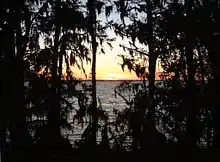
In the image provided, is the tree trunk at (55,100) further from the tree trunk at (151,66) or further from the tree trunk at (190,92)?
the tree trunk at (190,92)

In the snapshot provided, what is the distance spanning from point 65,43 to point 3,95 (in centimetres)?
443

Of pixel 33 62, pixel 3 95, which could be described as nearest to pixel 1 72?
pixel 3 95

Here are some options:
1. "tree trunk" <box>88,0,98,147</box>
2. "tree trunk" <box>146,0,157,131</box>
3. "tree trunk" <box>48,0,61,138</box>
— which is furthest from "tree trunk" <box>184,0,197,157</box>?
"tree trunk" <box>48,0,61,138</box>

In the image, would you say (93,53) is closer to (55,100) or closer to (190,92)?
(55,100)

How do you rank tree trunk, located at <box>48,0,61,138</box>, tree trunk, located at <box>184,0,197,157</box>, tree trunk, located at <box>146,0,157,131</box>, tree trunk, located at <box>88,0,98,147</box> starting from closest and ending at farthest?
tree trunk, located at <box>184,0,197,157</box>
tree trunk, located at <box>146,0,157,131</box>
tree trunk, located at <box>48,0,61,138</box>
tree trunk, located at <box>88,0,98,147</box>

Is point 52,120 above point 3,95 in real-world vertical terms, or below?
below

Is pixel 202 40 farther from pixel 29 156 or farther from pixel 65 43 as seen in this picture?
pixel 29 156

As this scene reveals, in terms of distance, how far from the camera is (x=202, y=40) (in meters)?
12.8

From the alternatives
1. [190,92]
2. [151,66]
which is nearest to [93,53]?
[151,66]

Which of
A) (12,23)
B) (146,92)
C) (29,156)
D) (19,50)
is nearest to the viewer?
(12,23)

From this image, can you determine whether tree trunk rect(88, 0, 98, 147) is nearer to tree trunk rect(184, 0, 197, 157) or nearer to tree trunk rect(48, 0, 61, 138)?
tree trunk rect(48, 0, 61, 138)

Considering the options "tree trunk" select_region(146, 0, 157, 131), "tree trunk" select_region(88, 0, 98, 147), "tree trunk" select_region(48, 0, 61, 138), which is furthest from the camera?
"tree trunk" select_region(88, 0, 98, 147)

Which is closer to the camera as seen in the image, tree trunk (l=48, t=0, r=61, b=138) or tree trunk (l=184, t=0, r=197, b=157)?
tree trunk (l=184, t=0, r=197, b=157)

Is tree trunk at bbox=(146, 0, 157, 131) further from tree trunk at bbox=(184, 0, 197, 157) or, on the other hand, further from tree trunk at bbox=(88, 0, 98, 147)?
tree trunk at bbox=(88, 0, 98, 147)
